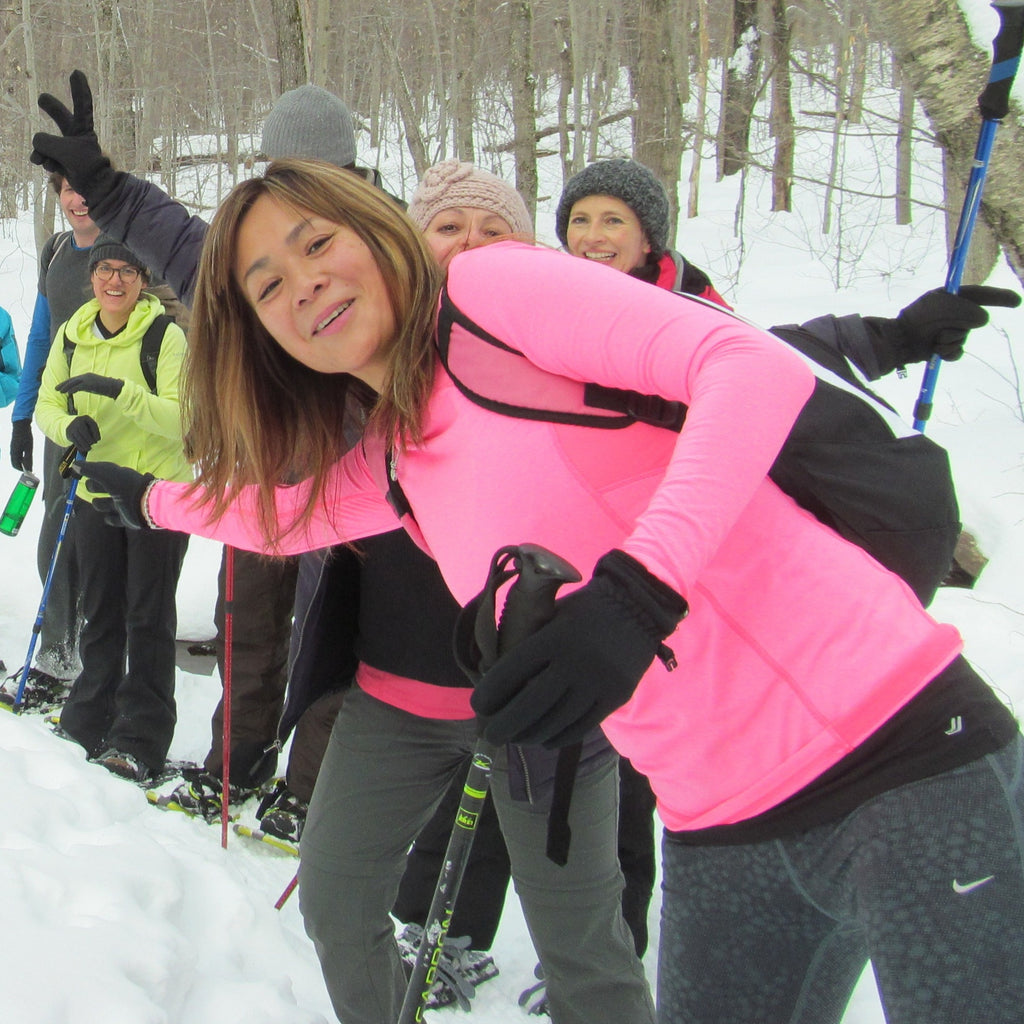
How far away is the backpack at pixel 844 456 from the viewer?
4.39 feet

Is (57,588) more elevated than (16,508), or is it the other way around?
(16,508)

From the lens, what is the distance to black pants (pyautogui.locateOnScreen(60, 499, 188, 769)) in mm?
4078

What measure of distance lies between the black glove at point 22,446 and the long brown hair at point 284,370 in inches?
134

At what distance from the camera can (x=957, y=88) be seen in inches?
115

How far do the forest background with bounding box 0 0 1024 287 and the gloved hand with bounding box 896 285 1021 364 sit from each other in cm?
88

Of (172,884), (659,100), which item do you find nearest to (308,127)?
(172,884)

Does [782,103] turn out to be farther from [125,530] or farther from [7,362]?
[125,530]

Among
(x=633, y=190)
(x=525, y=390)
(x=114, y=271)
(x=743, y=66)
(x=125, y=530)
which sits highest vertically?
(x=743, y=66)

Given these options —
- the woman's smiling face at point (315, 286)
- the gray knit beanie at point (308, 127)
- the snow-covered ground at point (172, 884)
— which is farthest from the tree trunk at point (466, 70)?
the woman's smiling face at point (315, 286)

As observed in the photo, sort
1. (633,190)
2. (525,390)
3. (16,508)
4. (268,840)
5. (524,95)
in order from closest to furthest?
1. (525,390)
2. (633,190)
3. (268,840)
4. (16,508)
5. (524,95)

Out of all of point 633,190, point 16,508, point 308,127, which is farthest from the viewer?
point 16,508

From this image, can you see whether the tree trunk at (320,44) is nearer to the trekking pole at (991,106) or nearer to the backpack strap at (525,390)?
the trekking pole at (991,106)

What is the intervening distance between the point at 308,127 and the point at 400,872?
2.47 meters

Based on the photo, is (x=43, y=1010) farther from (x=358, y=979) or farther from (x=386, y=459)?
(x=386, y=459)
